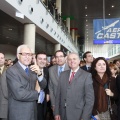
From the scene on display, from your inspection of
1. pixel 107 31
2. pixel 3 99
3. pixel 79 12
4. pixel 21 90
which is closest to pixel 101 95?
pixel 21 90

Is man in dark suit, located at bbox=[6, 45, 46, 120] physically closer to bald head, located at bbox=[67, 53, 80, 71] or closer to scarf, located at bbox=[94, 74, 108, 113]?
bald head, located at bbox=[67, 53, 80, 71]

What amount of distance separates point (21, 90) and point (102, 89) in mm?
1261

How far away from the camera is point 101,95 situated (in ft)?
9.95

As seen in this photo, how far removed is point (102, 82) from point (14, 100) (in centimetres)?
135

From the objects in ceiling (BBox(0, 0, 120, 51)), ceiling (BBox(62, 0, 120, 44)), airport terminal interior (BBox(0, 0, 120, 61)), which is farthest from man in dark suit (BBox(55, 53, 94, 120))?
ceiling (BBox(62, 0, 120, 44))

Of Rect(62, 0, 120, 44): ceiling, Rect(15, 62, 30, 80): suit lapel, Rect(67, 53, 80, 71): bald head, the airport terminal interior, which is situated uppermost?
Rect(62, 0, 120, 44): ceiling

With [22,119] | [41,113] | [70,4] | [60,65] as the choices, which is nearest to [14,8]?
[60,65]

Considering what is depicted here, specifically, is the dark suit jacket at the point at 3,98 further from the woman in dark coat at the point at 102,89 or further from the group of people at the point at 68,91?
the woman in dark coat at the point at 102,89

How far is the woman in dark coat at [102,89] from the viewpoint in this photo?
9.80 feet

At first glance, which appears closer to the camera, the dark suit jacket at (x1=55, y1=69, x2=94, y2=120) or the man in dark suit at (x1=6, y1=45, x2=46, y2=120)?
the man in dark suit at (x1=6, y1=45, x2=46, y2=120)

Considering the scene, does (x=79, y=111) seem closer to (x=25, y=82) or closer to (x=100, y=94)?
(x=100, y=94)

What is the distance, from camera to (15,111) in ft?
8.13

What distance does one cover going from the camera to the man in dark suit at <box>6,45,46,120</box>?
8.04 feet

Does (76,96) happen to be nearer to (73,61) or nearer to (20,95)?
(73,61)
